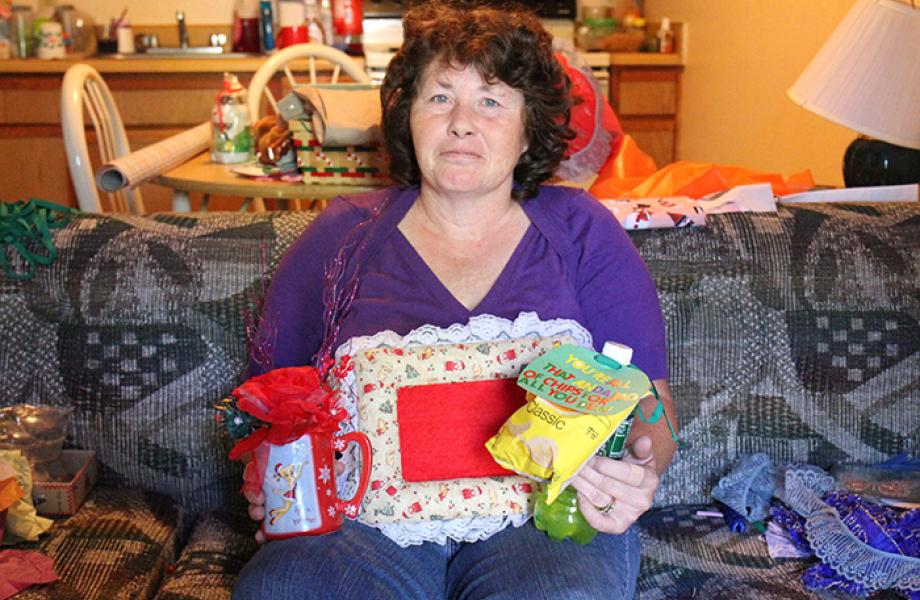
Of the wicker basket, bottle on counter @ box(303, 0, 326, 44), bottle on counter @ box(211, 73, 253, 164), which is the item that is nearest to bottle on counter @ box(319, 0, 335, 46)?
bottle on counter @ box(303, 0, 326, 44)

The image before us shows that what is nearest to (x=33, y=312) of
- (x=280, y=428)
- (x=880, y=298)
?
(x=280, y=428)

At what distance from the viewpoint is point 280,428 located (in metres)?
1.37

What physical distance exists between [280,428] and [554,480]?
354mm

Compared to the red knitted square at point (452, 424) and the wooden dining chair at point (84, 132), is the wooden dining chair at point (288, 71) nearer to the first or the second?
the wooden dining chair at point (84, 132)

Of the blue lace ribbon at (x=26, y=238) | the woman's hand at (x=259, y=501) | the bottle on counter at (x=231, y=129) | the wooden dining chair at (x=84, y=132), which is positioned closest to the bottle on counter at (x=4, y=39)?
the wooden dining chair at (x=84, y=132)

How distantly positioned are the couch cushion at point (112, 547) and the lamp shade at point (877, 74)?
61.8 inches

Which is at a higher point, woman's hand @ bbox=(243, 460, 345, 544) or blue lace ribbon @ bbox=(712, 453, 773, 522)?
woman's hand @ bbox=(243, 460, 345, 544)

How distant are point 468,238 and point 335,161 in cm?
84

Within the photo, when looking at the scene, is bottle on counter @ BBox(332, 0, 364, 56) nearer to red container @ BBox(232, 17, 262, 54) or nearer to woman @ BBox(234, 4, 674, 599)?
red container @ BBox(232, 17, 262, 54)

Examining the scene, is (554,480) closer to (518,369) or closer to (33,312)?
(518,369)

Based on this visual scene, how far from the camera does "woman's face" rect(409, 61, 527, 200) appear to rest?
1.62 m

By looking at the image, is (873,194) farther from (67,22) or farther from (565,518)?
(67,22)

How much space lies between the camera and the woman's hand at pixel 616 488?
139 cm

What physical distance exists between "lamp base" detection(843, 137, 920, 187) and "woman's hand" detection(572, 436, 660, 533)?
48.8 inches
